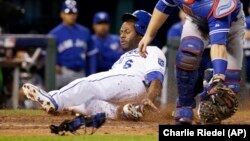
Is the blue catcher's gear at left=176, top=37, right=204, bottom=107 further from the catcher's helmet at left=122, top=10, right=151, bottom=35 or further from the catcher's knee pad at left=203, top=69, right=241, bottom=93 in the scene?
the catcher's helmet at left=122, top=10, right=151, bottom=35

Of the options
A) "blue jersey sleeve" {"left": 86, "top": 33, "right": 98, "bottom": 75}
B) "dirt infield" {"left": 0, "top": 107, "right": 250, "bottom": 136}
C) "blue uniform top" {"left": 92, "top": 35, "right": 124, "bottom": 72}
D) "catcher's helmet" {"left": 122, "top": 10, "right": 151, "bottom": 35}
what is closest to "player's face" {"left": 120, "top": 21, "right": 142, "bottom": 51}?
"catcher's helmet" {"left": 122, "top": 10, "right": 151, "bottom": 35}

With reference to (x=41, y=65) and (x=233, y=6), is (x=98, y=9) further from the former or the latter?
(x=233, y=6)

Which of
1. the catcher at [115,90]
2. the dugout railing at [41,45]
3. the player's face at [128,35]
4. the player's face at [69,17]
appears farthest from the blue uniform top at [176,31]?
the catcher at [115,90]

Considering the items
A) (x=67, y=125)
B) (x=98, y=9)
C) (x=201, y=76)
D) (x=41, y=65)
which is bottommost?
(x=67, y=125)

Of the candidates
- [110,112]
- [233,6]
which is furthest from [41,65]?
[233,6]

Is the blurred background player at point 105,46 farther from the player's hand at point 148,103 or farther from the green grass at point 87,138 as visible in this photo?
the green grass at point 87,138

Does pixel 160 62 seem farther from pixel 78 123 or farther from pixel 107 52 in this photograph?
pixel 107 52
